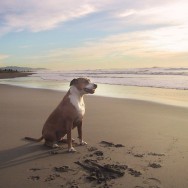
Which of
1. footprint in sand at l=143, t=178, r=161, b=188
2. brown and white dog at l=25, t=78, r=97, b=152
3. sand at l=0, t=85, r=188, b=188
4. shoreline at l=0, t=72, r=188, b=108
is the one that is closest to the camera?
footprint in sand at l=143, t=178, r=161, b=188

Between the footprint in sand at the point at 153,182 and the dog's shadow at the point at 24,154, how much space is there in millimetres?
1927

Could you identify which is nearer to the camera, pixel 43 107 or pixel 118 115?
pixel 118 115

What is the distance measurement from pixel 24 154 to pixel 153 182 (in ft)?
7.91

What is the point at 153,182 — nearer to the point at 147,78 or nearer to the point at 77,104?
the point at 77,104

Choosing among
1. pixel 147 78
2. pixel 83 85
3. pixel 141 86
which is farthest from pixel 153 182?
pixel 147 78

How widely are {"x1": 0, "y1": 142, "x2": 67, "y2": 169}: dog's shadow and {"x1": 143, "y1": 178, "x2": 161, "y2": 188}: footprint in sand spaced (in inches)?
75.9

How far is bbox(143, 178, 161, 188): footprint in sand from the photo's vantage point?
422cm

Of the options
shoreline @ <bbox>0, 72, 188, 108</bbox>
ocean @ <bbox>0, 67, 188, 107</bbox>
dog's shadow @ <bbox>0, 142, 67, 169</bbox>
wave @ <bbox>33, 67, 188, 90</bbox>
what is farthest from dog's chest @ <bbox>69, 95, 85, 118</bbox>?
wave @ <bbox>33, 67, 188, 90</bbox>

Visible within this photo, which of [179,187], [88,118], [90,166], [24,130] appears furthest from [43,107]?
[179,187]

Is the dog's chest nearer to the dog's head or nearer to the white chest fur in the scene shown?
the white chest fur

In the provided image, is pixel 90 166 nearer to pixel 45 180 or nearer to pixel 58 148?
pixel 45 180

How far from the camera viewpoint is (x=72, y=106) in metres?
6.20

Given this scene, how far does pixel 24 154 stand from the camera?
18.8 feet

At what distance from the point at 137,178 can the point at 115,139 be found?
2185 mm
